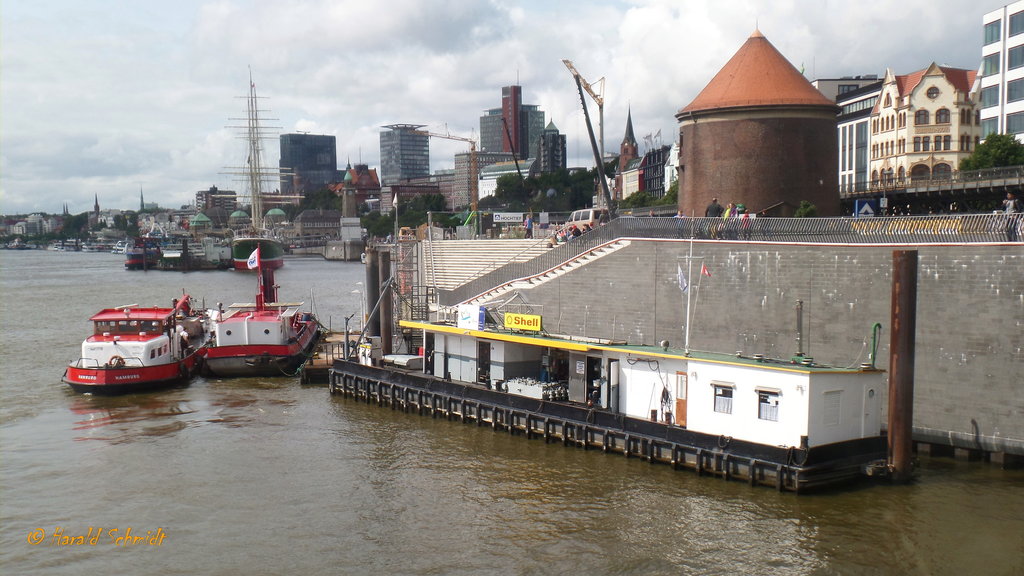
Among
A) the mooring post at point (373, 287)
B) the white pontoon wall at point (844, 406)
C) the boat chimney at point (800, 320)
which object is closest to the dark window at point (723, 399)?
the white pontoon wall at point (844, 406)

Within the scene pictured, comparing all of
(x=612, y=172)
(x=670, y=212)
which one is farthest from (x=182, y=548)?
(x=612, y=172)

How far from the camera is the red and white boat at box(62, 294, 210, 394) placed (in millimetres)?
36219

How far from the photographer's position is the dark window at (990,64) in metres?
54.5

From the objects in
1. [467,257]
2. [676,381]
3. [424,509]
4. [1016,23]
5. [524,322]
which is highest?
[1016,23]

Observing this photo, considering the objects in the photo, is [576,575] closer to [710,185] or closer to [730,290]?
[730,290]

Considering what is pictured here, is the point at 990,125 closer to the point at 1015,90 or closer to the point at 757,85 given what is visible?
the point at 1015,90

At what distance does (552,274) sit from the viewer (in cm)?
3753

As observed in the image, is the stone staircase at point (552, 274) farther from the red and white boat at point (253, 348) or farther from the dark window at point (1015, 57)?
the dark window at point (1015, 57)

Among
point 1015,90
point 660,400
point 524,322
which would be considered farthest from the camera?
point 1015,90

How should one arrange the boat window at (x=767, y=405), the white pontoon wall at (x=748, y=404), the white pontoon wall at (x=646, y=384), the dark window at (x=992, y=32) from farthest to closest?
the dark window at (x=992, y=32) < the white pontoon wall at (x=646, y=384) < the boat window at (x=767, y=405) < the white pontoon wall at (x=748, y=404)

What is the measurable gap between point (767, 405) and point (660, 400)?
3984mm

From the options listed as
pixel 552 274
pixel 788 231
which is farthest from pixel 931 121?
pixel 788 231

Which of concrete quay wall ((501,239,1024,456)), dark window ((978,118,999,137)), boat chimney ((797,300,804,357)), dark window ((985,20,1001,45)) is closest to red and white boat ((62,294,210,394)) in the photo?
concrete quay wall ((501,239,1024,456))

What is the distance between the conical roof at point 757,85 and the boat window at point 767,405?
838 inches
